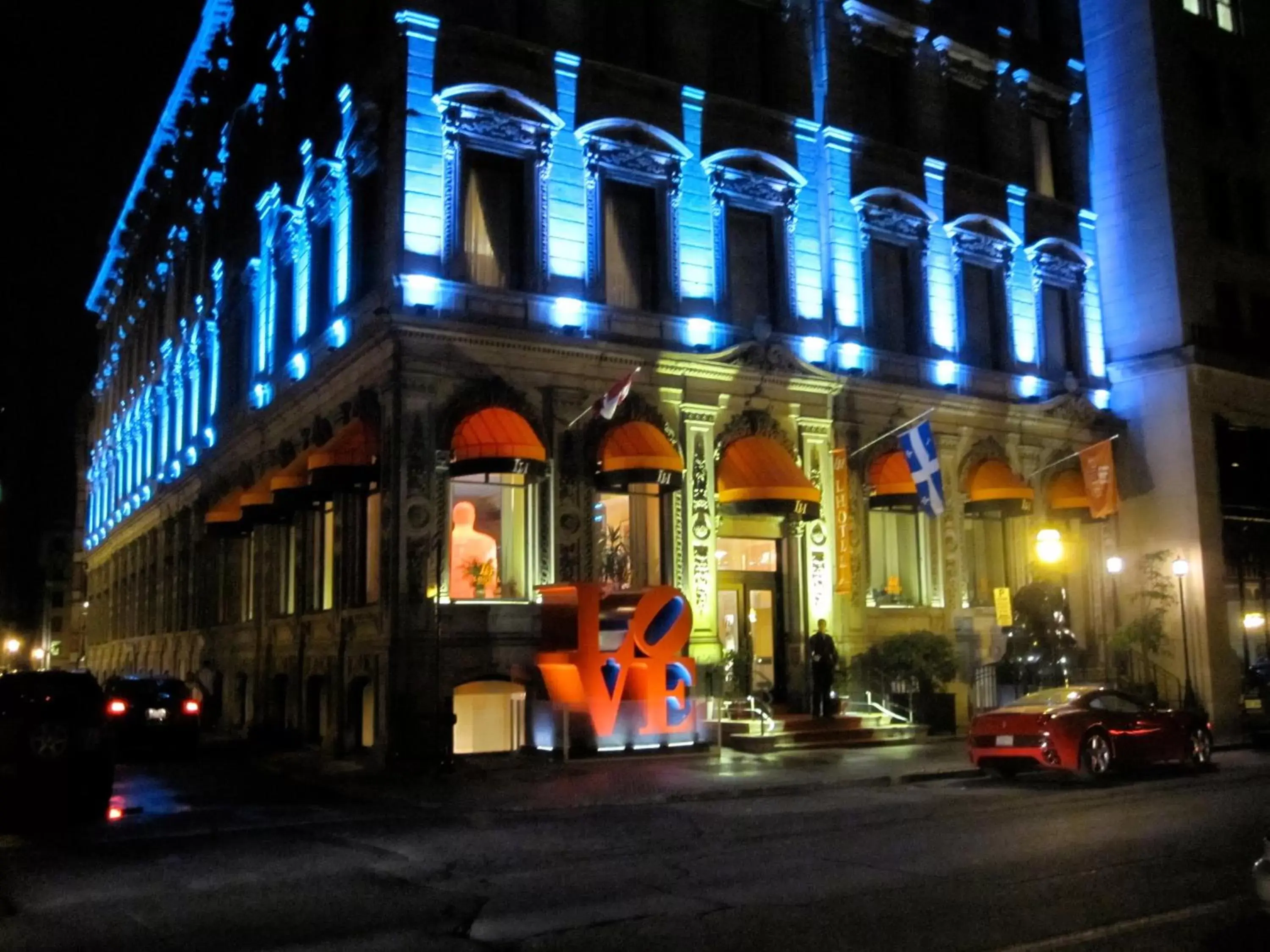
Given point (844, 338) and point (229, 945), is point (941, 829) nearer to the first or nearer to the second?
point (229, 945)

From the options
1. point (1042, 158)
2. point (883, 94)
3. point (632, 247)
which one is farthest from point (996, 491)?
point (632, 247)

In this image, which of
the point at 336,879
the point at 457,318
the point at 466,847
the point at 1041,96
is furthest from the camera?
the point at 1041,96

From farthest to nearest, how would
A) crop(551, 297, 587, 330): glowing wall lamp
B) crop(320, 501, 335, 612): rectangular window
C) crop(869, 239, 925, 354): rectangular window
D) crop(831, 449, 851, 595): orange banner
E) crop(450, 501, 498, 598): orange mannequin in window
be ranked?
1. crop(869, 239, 925, 354): rectangular window
2. crop(831, 449, 851, 595): orange banner
3. crop(320, 501, 335, 612): rectangular window
4. crop(551, 297, 587, 330): glowing wall lamp
5. crop(450, 501, 498, 598): orange mannequin in window

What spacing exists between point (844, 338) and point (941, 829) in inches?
598

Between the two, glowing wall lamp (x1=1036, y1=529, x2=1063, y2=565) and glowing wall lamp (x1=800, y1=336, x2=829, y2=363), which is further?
glowing wall lamp (x1=1036, y1=529, x2=1063, y2=565)

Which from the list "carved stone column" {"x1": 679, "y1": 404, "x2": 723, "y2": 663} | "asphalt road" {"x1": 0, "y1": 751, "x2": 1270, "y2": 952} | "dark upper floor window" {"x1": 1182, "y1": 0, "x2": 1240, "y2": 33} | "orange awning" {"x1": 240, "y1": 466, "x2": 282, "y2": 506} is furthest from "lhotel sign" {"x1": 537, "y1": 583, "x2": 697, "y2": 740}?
"dark upper floor window" {"x1": 1182, "y1": 0, "x2": 1240, "y2": 33}

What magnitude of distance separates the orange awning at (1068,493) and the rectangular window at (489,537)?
14.2m

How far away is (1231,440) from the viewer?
3045 cm

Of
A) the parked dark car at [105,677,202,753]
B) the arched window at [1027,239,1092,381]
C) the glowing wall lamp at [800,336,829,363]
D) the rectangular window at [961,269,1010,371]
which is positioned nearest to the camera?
the parked dark car at [105,677,202,753]

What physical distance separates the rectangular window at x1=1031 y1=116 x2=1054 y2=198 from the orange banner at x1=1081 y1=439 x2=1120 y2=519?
7.25m

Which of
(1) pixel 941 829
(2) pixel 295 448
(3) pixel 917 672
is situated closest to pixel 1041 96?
(3) pixel 917 672

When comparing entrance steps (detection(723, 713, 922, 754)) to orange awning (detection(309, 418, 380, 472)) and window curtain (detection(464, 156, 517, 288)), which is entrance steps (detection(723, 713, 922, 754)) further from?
window curtain (detection(464, 156, 517, 288))

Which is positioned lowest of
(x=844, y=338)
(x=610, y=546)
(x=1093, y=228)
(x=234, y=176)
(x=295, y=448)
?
(x=610, y=546)

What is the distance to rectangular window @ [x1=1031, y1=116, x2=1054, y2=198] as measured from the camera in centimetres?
3134
